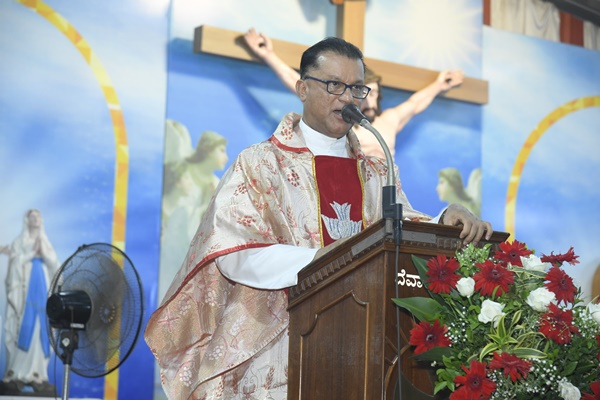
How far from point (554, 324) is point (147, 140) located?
3.81 metres

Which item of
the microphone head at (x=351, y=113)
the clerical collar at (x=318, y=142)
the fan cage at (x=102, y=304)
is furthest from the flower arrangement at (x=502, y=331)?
the fan cage at (x=102, y=304)

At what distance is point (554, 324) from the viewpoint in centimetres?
239

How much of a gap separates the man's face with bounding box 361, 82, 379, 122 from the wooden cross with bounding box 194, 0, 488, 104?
9 centimetres

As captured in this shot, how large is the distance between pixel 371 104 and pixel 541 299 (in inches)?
166

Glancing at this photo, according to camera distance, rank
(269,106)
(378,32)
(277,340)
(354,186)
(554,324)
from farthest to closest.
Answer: (378,32) → (269,106) → (354,186) → (277,340) → (554,324)

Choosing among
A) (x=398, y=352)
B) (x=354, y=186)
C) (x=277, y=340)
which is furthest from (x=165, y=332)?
(x=398, y=352)

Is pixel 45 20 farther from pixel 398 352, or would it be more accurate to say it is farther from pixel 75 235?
pixel 398 352

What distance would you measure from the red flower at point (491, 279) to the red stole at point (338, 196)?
938mm

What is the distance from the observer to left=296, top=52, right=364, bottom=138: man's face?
11.0 feet

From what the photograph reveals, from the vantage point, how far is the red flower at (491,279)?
2.39 m

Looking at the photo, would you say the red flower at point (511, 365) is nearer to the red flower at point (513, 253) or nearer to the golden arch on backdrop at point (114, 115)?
the red flower at point (513, 253)

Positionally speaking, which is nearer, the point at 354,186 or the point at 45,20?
the point at 354,186

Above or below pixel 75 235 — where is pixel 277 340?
below

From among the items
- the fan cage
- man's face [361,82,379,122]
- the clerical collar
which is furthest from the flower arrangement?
man's face [361,82,379,122]
